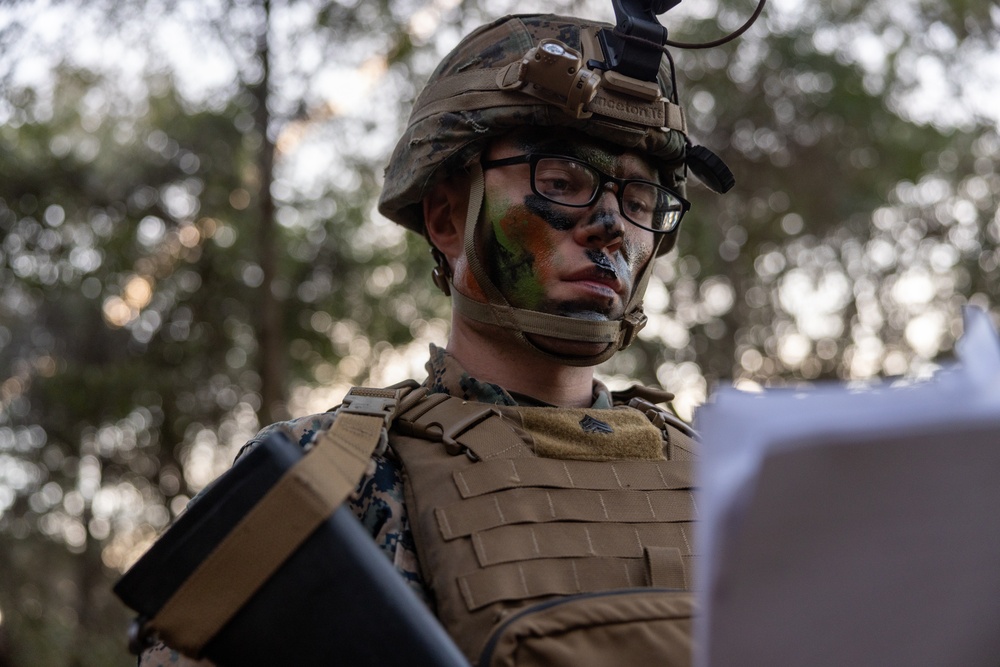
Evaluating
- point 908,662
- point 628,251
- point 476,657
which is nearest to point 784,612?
point 908,662

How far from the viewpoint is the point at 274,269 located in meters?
8.20

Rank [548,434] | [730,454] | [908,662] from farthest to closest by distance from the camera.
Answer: [548,434] < [908,662] < [730,454]

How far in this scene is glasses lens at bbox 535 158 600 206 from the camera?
2471 mm

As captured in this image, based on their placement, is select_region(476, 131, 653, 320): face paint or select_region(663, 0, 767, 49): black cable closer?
select_region(476, 131, 653, 320): face paint

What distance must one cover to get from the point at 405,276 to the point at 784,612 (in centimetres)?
1020

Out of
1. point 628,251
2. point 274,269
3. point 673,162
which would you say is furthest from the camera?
point 274,269

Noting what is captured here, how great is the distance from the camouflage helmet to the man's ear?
50 millimetres

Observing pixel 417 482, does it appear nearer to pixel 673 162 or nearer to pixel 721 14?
pixel 673 162

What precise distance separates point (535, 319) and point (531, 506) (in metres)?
0.52

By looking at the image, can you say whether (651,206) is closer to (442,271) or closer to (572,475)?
(442,271)

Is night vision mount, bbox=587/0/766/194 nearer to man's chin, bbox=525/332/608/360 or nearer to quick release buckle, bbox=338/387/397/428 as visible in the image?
man's chin, bbox=525/332/608/360

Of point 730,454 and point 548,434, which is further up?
Answer: point 730,454

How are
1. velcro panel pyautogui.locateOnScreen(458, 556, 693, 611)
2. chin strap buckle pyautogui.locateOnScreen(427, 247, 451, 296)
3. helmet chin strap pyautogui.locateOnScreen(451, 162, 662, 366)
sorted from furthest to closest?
chin strap buckle pyautogui.locateOnScreen(427, 247, 451, 296)
helmet chin strap pyautogui.locateOnScreen(451, 162, 662, 366)
velcro panel pyautogui.locateOnScreen(458, 556, 693, 611)

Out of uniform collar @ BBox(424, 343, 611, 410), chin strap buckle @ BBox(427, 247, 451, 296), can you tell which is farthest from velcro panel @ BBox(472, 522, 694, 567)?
chin strap buckle @ BBox(427, 247, 451, 296)
